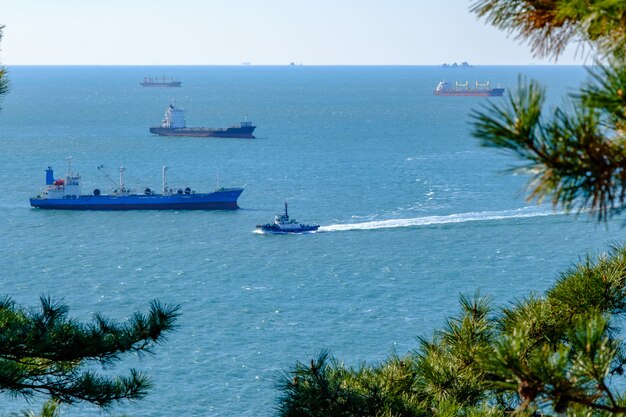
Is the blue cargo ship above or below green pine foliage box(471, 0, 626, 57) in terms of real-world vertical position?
below

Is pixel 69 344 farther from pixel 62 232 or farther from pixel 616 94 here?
pixel 62 232

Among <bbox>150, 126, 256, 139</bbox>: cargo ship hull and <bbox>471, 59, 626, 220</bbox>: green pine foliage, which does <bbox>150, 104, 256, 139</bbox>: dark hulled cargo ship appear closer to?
<bbox>150, 126, 256, 139</bbox>: cargo ship hull

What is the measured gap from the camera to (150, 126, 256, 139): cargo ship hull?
110 meters

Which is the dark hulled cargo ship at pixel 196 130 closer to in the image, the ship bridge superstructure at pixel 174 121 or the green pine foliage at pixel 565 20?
the ship bridge superstructure at pixel 174 121

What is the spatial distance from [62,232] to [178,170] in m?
25.4

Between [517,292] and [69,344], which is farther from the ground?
[69,344]

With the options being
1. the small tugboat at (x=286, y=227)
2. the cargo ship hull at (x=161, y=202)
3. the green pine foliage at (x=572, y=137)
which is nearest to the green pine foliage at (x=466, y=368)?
the green pine foliage at (x=572, y=137)

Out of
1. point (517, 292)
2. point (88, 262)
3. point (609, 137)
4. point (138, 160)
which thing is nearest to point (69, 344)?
point (609, 137)

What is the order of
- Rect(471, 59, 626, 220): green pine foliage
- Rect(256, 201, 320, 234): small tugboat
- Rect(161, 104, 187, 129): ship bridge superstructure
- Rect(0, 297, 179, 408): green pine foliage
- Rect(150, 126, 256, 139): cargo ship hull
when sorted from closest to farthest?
Rect(471, 59, 626, 220): green pine foliage < Rect(0, 297, 179, 408): green pine foliage < Rect(256, 201, 320, 234): small tugboat < Rect(150, 126, 256, 139): cargo ship hull < Rect(161, 104, 187, 129): ship bridge superstructure

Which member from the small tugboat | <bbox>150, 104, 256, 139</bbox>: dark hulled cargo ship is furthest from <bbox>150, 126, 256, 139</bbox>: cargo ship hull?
the small tugboat

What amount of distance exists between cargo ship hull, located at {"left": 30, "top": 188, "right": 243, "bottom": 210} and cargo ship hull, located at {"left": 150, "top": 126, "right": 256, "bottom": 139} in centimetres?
4455

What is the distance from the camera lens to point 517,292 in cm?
4116

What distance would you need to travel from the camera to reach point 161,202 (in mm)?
64938

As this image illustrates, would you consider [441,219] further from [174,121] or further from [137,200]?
[174,121]
